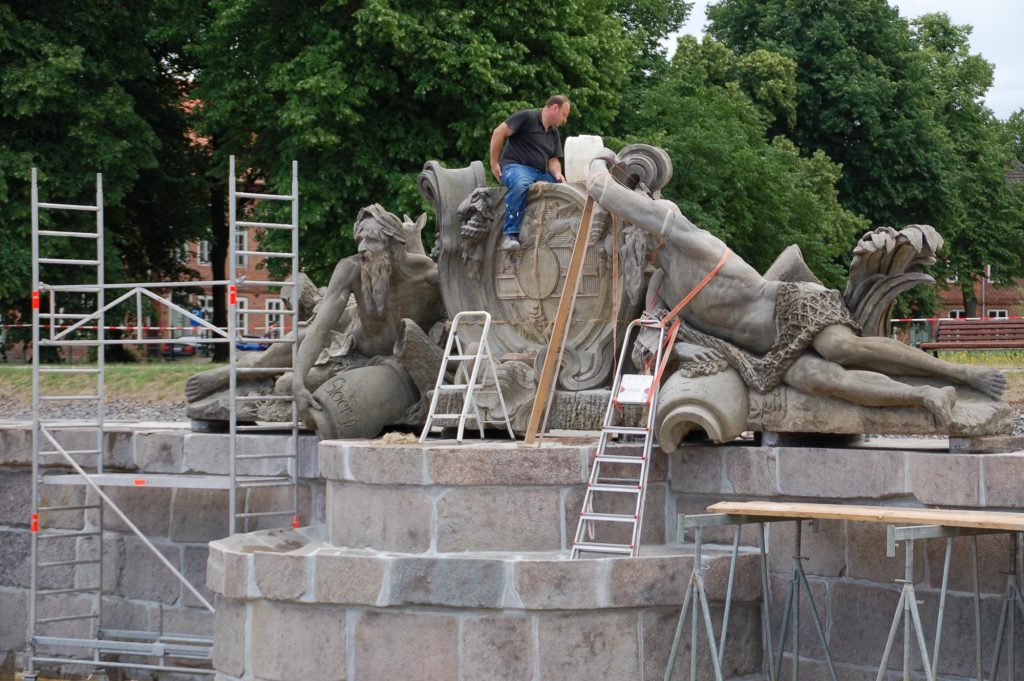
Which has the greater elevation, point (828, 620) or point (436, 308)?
point (436, 308)

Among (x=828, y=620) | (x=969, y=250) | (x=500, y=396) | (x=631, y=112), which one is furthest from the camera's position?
(x=969, y=250)

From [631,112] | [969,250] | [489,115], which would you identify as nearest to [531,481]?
[489,115]

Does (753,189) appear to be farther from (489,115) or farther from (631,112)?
(489,115)

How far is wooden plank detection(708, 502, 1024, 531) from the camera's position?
7.42 m

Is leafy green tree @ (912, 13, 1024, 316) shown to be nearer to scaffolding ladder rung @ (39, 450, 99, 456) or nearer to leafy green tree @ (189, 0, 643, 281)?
leafy green tree @ (189, 0, 643, 281)

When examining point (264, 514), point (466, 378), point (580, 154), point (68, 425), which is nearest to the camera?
point (580, 154)

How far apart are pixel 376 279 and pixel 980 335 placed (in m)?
10.8

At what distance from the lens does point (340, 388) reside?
11.4m

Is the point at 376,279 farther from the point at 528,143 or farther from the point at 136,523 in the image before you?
the point at 136,523

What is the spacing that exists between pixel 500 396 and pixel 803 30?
2535 centimetres

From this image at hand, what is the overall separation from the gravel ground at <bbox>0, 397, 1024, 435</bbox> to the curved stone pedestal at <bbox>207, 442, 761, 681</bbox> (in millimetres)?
10502

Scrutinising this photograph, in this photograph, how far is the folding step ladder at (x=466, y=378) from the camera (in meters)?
10.2

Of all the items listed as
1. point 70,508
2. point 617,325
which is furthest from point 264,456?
point 617,325

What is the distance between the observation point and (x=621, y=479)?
9.63m
